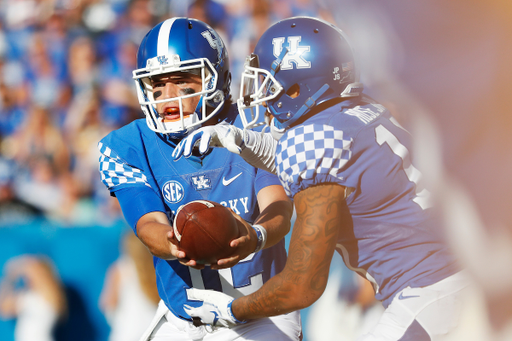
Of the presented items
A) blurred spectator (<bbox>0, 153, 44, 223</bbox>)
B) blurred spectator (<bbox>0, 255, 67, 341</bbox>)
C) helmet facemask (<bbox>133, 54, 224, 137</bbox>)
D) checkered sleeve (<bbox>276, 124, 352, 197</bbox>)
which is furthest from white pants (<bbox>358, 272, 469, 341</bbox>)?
blurred spectator (<bbox>0, 153, 44, 223</bbox>)

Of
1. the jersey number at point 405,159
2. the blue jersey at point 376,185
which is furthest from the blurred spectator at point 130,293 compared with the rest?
the jersey number at point 405,159

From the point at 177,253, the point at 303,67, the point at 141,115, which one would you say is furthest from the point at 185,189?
the point at 141,115

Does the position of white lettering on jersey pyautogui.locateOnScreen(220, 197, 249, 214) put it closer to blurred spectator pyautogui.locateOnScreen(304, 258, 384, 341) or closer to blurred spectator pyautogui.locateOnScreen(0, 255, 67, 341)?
blurred spectator pyautogui.locateOnScreen(304, 258, 384, 341)

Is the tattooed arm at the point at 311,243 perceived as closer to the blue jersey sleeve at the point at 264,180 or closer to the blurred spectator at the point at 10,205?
the blue jersey sleeve at the point at 264,180

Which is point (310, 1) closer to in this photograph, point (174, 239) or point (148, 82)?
point (148, 82)

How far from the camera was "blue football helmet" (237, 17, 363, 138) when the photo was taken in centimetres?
190

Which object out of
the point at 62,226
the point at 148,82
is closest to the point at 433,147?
the point at 148,82

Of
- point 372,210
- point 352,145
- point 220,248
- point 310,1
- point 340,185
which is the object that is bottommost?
point 220,248

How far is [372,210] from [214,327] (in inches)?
40.4

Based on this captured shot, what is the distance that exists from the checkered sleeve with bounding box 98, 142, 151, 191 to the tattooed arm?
0.94m

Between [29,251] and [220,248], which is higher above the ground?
[220,248]

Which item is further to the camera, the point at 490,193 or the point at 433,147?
the point at 433,147

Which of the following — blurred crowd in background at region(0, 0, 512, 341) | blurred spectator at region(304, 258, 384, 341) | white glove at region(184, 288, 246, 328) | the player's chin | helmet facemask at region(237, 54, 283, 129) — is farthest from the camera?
blurred spectator at region(304, 258, 384, 341)

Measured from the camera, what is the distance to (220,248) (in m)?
1.86
